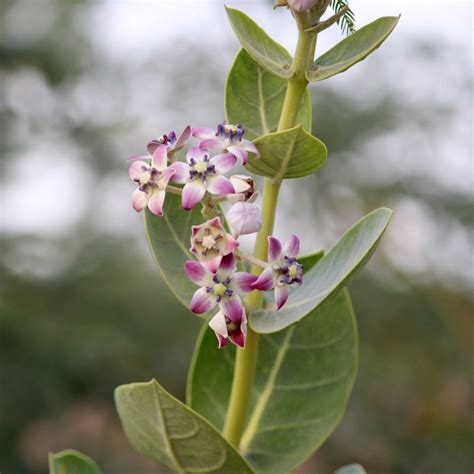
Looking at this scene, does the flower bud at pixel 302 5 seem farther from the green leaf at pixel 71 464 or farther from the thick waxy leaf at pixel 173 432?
the green leaf at pixel 71 464

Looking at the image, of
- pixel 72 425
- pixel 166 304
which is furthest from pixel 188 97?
pixel 72 425

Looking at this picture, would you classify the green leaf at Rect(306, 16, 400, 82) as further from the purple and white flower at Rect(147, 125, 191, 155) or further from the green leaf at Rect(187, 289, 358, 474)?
the green leaf at Rect(187, 289, 358, 474)

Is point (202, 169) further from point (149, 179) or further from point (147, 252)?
point (147, 252)

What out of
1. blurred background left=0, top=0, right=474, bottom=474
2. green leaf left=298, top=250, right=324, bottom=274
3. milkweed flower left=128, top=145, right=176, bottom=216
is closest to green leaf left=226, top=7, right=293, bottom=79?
milkweed flower left=128, top=145, right=176, bottom=216

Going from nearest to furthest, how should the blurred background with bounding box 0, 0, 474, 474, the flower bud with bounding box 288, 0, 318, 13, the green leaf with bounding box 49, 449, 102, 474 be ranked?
the flower bud with bounding box 288, 0, 318, 13, the green leaf with bounding box 49, 449, 102, 474, the blurred background with bounding box 0, 0, 474, 474

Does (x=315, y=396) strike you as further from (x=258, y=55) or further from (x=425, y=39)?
(x=425, y=39)

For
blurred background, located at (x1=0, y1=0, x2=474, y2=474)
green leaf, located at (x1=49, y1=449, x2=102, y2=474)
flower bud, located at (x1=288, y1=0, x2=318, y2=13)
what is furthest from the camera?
blurred background, located at (x1=0, y1=0, x2=474, y2=474)

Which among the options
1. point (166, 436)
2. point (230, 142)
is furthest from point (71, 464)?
point (230, 142)

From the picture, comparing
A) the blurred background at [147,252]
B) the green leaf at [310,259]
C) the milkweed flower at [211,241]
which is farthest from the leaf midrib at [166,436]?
the blurred background at [147,252]
